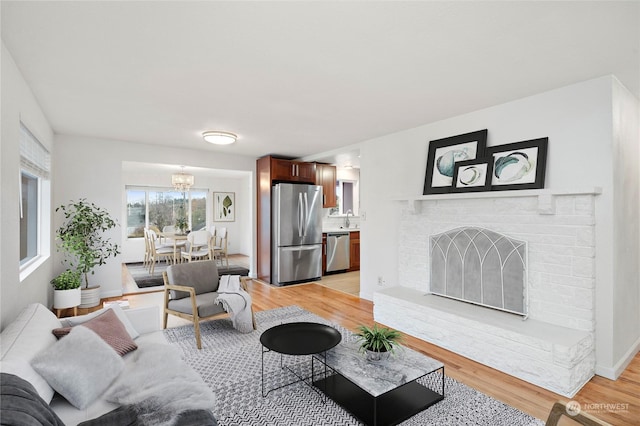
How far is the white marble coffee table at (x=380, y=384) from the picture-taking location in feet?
6.59

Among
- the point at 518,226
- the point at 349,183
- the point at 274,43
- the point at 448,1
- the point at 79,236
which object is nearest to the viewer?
the point at 448,1

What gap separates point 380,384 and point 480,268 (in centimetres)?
192

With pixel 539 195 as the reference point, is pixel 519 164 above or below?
above

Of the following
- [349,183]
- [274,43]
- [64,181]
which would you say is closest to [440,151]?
[274,43]

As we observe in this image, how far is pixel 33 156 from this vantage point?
10.8ft

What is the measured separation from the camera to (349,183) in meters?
7.76

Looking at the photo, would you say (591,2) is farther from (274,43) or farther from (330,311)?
(330,311)

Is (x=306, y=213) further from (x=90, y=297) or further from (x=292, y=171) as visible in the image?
(x=90, y=297)

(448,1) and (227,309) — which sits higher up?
(448,1)

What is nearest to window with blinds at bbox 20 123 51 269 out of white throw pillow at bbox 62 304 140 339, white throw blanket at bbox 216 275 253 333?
white throw pillow at bbox 62 304 140 339

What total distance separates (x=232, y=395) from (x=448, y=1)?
2.87 m

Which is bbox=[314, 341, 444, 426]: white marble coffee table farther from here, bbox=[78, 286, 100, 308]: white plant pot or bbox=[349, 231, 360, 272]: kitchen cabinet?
bbox=[349, 231, 360, 272]: kitchen cabinet

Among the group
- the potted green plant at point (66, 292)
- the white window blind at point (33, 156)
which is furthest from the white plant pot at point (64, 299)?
the white window blind at point (33, 156)

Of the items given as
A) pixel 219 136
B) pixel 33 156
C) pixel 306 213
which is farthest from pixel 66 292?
pixel 306 213
